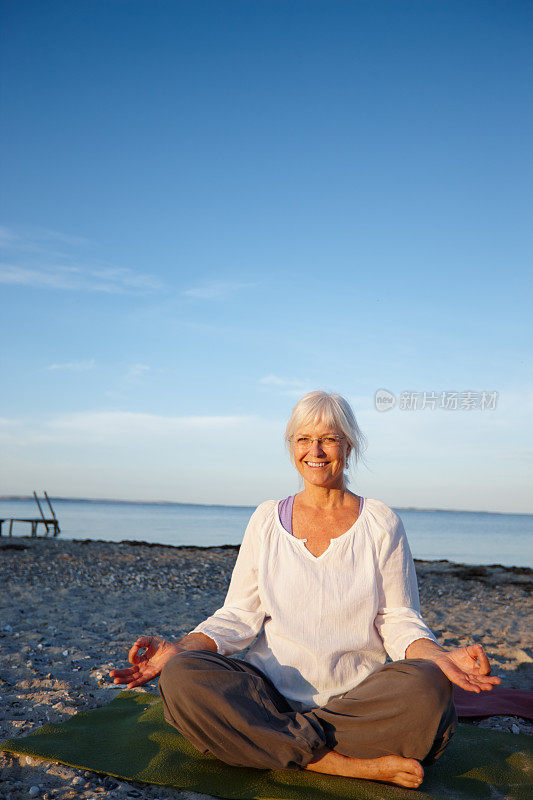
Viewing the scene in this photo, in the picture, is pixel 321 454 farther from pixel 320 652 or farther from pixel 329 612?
pixel 320 652

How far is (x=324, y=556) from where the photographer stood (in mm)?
2967

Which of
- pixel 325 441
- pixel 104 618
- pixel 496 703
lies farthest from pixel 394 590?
pixel 104 618

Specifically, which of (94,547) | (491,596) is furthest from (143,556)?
(491,596)

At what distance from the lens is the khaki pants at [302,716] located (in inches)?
102

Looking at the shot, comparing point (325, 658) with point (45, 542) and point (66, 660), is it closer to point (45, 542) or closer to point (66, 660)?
point (66, 660)

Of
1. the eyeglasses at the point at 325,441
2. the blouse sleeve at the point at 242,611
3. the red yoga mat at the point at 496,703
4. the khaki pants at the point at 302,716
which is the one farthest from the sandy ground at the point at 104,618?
the eyeglasses at the point at 325,441

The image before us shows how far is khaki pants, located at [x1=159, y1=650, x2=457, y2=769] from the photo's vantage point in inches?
102

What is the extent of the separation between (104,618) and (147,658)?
3990mm

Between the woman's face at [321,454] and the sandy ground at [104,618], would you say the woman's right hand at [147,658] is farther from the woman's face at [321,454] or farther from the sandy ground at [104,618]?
the woman's face at [321,454]

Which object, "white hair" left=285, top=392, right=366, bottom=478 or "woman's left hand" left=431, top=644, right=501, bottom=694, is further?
"white hair" left=285, top=392, right=366, bottom=478

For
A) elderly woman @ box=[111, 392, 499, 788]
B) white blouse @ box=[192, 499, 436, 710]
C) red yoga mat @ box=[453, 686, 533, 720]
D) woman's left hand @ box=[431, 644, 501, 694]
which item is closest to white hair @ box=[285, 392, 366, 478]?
elderly woman @ box=[111, 392, 499, 788]

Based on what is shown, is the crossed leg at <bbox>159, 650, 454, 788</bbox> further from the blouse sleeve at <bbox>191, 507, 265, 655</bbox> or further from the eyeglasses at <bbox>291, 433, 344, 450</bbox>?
the eyeglasses at <bbox>291, 433, 344, 450</bbox>

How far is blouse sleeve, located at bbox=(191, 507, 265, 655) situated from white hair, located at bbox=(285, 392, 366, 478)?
21.7 inches

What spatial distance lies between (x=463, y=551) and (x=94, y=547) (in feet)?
49.3
